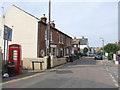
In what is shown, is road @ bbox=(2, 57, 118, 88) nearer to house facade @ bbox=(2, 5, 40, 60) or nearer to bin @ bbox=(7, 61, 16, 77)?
bin @ bbox=(7, 61, 16, 77)

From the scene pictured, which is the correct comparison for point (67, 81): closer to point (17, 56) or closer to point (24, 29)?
point (17, 56)

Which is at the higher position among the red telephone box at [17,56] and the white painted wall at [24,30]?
the white painted wall at [24,30]

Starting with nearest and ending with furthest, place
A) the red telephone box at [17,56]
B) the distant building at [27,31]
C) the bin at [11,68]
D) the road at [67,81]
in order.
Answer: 1. the road at [67,81]
2. the bin at [11,68]
3. the red telephone box at [17,56]
4. the distant building at [27,31]

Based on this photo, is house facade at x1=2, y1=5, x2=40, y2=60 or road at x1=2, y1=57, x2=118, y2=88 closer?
road at x1=2, y1=57, x2=118, y2=88

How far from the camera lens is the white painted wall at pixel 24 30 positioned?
67.7 feet

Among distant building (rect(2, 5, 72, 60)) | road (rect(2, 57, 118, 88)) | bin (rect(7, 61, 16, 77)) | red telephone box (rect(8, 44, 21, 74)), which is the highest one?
distant building (rect(2, 5, 72, 60))

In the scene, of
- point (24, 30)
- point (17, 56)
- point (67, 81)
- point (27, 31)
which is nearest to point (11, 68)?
point (17, 56)

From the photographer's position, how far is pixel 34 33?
20641 mm

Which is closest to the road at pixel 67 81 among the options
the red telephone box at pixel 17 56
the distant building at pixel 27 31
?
the red telephone box at pixel 17 56

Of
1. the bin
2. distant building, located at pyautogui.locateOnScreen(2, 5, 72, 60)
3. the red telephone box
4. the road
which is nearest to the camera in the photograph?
the road

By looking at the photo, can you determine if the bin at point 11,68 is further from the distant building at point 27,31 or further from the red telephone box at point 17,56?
the distant building at point 27,31

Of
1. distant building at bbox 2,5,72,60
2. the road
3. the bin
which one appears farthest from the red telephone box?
distant building at bbox 2,5,72,60

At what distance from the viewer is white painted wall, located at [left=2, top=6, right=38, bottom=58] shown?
20.6 metres

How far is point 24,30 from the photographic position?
2111 cm
